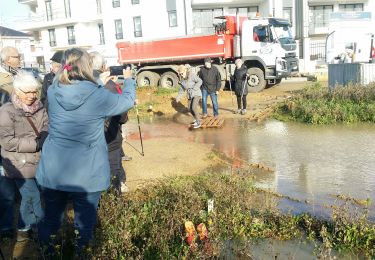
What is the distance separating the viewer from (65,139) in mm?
3178

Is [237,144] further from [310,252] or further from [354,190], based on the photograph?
[310,252]

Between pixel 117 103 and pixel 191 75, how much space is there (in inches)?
305

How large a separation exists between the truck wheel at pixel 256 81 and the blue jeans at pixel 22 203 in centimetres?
1407

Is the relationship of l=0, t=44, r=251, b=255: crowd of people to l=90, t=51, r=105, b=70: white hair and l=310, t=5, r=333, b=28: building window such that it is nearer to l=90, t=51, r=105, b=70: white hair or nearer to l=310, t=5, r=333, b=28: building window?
l=90, t=51, r=105, b=70: white hair

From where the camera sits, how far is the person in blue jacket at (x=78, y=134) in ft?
10.2

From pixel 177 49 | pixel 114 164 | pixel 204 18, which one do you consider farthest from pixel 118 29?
pixel 114 164

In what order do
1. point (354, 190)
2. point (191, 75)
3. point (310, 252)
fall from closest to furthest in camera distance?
point (310, 252)
point (354, 190)
point (191, 75)

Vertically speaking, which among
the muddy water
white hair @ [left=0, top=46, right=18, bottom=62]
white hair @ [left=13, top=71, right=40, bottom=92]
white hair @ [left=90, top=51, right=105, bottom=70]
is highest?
white hair @ [left=0, top=46, right=18, bottom=62]

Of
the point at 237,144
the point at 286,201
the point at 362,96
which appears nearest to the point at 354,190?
the point at 286,201

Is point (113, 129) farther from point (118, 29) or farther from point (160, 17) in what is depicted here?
point (118, 29)

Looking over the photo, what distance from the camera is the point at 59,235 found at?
13.1 feet

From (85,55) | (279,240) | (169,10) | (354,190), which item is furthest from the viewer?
(169,10)

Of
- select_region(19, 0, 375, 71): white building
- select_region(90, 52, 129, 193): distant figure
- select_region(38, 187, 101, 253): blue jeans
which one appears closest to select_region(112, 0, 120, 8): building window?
select_region(19, 0, 375, 71): white building

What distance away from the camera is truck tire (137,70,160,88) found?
64.2 ft
